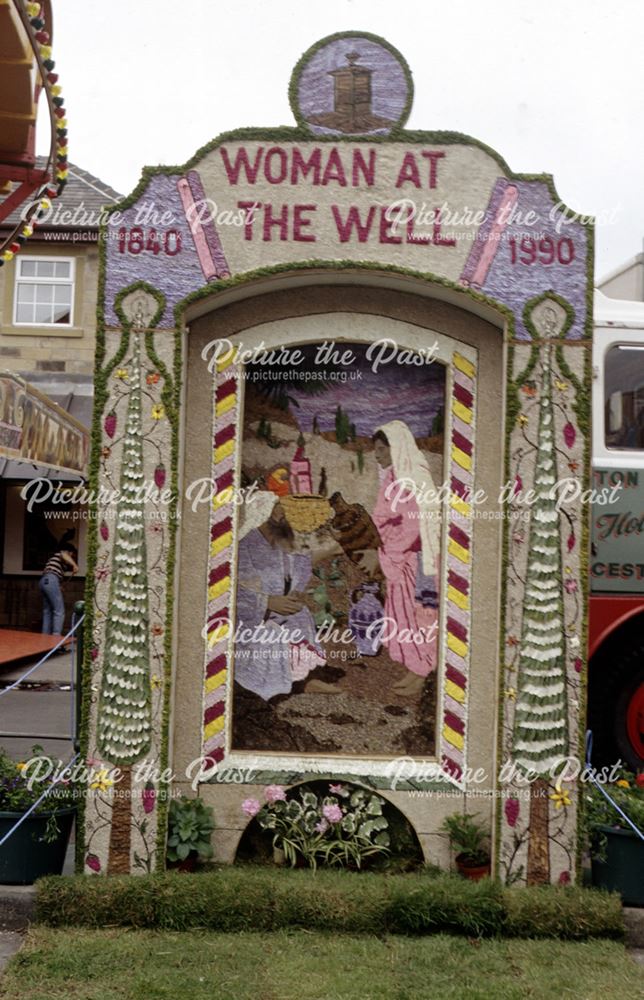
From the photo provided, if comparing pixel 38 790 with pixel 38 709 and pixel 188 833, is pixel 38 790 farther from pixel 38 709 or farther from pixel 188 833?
pixel 38 709

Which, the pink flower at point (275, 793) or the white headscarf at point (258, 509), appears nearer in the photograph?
the pink flower at point (275, 793)

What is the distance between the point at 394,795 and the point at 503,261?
9.52ft

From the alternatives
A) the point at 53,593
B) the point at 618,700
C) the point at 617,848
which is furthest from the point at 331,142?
the point at 53,593

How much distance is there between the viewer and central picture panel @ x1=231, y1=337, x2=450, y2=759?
5660 millimetres

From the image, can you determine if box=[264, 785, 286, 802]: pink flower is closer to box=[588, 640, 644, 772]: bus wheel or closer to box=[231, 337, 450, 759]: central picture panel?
box=[231, 337, 450, 759]: central picture panel

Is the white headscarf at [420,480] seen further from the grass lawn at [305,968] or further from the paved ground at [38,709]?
the paved ground at [38,709]

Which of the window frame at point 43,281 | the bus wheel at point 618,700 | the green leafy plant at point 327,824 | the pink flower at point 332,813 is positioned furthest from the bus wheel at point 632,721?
the window frame at point 43,281

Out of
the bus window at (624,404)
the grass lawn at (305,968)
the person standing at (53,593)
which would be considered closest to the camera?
the grass lawn at (305,968)

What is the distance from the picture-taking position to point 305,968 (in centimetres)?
456

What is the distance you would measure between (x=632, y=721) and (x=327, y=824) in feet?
11.5

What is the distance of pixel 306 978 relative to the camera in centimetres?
446

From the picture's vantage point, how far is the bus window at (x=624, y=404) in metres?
7.88

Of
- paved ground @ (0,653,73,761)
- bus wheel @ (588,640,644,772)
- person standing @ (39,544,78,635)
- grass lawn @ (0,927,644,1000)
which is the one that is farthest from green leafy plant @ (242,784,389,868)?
person standing @ (39,544,78,635)

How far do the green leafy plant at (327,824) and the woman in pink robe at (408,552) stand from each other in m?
0.67
